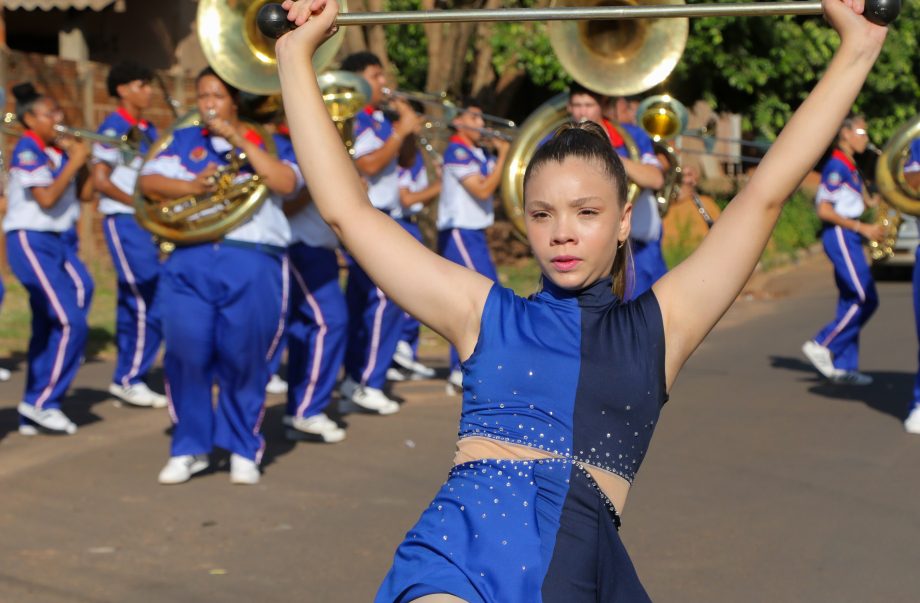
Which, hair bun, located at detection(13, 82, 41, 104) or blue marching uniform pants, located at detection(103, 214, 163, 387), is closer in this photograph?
hair bun, located at detection(13, 82, 41, 104)

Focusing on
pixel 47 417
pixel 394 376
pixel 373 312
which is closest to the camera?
pixel 47 417

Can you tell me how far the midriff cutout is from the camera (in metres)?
2.69

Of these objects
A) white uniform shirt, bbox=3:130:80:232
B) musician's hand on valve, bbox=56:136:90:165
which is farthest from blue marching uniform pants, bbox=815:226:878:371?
white uniform shirt, bbox=3:130:80:232

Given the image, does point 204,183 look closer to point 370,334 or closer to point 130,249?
point 370,334

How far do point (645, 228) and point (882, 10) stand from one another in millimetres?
5429

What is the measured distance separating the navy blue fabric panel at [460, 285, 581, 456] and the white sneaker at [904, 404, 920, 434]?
5612mm

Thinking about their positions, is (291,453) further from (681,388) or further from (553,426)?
(553,426)

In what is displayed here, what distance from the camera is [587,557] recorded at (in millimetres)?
2648

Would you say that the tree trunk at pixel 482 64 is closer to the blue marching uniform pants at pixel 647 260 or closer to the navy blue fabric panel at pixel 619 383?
the blue marching uniform pants at pixel 647 260

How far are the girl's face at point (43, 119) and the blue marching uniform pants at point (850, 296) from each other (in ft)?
16.3

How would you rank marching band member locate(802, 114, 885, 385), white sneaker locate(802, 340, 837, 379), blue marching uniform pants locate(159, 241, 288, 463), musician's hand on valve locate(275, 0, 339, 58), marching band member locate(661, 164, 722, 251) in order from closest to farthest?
musician's hand on valve locate(275, 0, 339, 58), blue marching uniform pants locate(159, 241, 288, 463), marching band member locate(802, 114, 885, 385), white sneaker locate(802, 340, 837, 379), marching band member locate(661, 164, 722, 251)

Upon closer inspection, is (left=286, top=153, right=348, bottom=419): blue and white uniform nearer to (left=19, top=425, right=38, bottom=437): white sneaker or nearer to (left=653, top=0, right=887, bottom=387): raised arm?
(left=19, top=425, right=38, bottom=437): white sneaker

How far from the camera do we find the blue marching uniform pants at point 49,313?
315 inches

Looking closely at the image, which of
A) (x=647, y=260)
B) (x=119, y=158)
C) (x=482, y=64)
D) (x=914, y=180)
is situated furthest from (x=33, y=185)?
(x=482, y=64)
